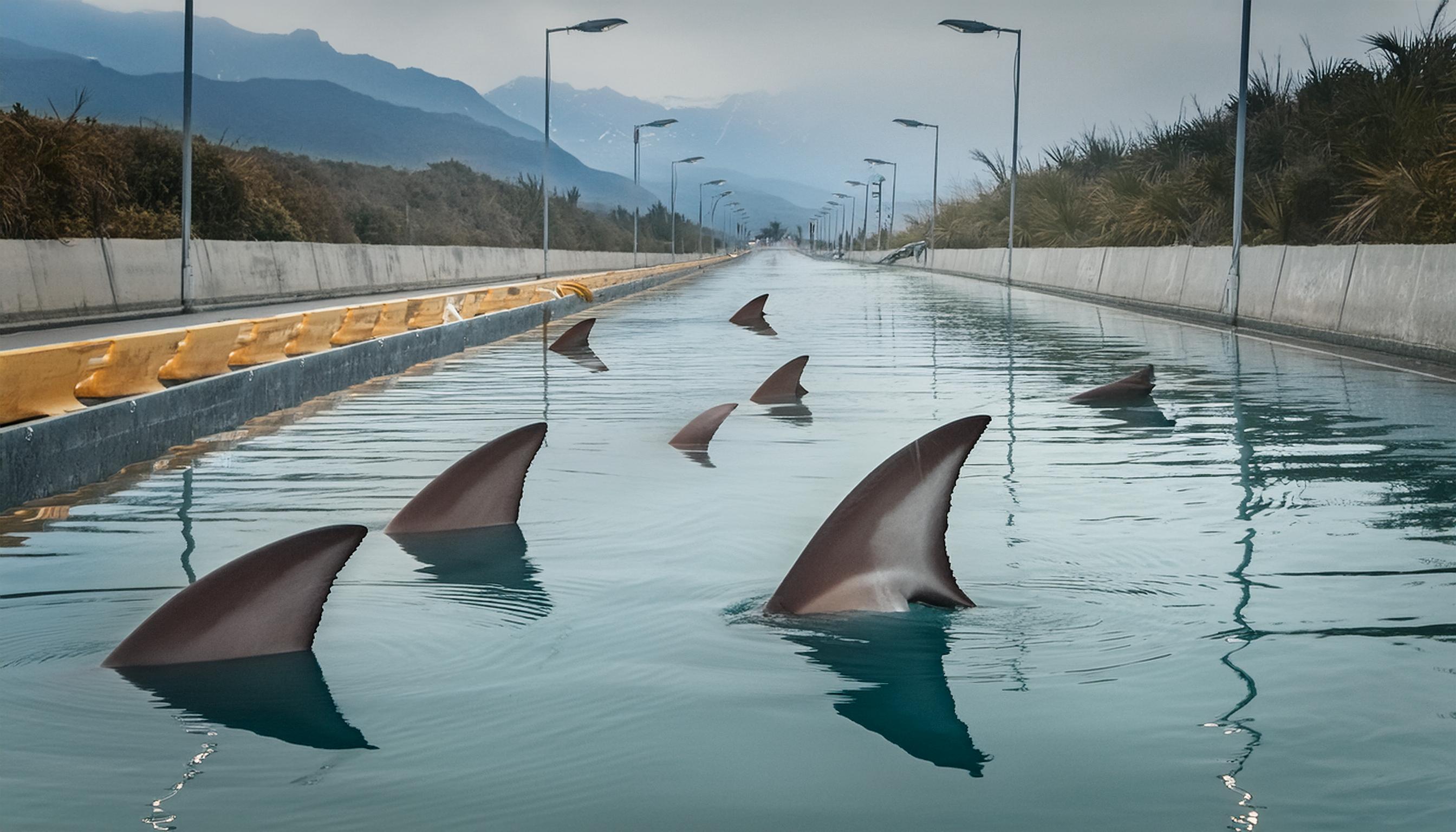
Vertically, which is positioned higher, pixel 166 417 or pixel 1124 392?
pixel 1124 392

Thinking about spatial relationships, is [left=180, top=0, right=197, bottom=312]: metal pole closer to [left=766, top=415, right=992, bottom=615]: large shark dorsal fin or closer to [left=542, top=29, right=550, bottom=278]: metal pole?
[left=542, top=29, right=550, bottom=278]: metal pole

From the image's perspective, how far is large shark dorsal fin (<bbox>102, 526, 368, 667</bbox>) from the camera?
18.7ft

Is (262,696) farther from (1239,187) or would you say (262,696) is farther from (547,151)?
(547,151)

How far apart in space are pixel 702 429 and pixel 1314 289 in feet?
52.4

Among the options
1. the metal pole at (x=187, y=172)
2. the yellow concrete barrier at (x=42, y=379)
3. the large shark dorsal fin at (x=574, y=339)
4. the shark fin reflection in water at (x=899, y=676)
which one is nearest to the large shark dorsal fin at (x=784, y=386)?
the yellow concrete barrier at (x=42, y=379)

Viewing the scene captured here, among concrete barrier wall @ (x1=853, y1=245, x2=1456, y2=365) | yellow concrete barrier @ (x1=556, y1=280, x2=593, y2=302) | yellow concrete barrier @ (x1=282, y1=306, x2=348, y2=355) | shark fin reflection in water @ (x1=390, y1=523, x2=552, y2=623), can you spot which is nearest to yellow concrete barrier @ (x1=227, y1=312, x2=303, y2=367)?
yellow concrete barrier @ (x1=282, y1=306, x2=348, y2=355)

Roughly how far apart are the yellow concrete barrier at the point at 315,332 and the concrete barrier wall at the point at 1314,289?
13.0 metres

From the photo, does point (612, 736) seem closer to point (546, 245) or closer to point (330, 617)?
point (330, 617)


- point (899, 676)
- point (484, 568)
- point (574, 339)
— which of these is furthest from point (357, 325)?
point (899, 676)

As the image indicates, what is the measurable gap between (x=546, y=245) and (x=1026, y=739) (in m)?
47.2

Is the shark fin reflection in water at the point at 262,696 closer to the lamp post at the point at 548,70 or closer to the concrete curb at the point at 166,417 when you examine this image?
the concrete curb at the point at 166,417

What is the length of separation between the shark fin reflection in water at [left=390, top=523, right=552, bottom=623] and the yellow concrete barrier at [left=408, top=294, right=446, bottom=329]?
56.4 feet

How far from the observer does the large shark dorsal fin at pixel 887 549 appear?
607 centimetres

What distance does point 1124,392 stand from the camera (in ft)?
50.5
